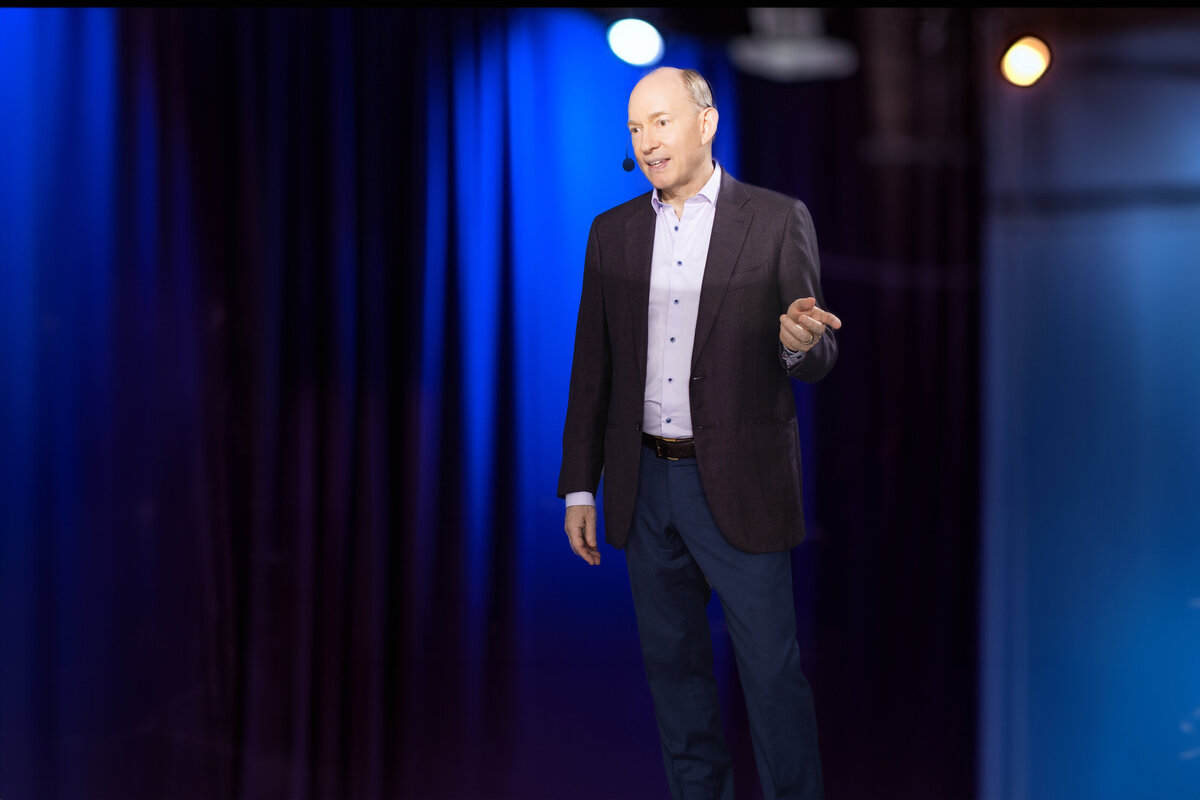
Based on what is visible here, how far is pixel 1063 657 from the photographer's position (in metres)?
2.41

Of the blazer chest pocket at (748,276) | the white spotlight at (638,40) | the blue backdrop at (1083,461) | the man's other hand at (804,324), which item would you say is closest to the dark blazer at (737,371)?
the blazer chest pocket at (748,276)

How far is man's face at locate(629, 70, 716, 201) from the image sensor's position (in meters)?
2.01

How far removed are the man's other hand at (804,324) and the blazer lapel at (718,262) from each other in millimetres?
206

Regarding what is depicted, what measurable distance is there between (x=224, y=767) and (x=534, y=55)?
2.07 m

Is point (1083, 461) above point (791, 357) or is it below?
below

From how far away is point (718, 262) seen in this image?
6.42 feet

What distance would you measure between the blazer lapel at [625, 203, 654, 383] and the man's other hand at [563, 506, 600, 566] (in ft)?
1.13

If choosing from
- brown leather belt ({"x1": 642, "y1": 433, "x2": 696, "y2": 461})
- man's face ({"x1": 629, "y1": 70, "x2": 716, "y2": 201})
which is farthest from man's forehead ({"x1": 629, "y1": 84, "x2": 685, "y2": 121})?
brown leather belt ({"x1": 642, "y1": 433, "x2": 696, "y2": 461})

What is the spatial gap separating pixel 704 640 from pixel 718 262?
858 mm

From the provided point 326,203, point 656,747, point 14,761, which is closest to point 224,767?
point 14,761

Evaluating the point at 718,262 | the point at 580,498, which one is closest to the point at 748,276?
the point at 718,262

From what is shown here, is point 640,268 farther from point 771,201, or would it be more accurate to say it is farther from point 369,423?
point 369,423

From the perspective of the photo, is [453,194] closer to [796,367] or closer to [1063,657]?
[796,367]

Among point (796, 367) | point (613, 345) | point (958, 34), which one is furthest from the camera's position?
point (958, 34)
